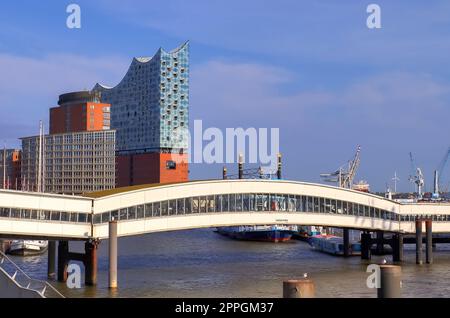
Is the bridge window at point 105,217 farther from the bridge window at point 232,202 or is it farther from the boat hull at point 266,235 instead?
the boat hull at point 266,235

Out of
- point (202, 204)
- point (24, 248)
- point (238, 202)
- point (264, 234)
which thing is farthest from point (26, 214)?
point (264, 234)

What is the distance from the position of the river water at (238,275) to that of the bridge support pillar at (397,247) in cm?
111

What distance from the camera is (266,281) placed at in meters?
59.7

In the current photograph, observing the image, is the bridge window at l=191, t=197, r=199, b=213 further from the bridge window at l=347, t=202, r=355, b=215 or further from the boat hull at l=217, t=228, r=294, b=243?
the boat hull at l=217, t=228, r=294, b=243

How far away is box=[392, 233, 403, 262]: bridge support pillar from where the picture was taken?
3157 inches

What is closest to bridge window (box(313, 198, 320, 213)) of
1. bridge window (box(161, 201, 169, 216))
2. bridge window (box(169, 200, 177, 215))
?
bridge window (box(169, 200, 177, 215))

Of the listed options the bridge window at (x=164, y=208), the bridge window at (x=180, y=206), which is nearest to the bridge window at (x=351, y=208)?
the bridge window at (x=180, y=206)

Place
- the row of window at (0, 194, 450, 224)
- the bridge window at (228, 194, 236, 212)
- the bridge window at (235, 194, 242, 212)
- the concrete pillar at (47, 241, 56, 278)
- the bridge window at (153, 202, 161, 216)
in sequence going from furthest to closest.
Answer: the bridge window at (235, 194, 242, 212)
the bridge window at (228, 194, 236, 212)
the concrete pillar at (47, 241, 56, 278)
the bridge window at (153, 202, 161, 216)
the row of window at (0, 194, 450, 224)

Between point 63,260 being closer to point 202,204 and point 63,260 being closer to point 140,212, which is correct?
point 140,212

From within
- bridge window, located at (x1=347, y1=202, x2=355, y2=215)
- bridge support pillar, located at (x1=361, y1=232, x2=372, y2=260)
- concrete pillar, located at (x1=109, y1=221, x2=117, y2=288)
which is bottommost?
bridge support pillar, located at (x1=361, y1=232, x2=372, y2=260)

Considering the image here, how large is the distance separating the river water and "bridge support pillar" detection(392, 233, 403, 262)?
111 centimetres

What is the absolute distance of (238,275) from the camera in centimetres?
6450
